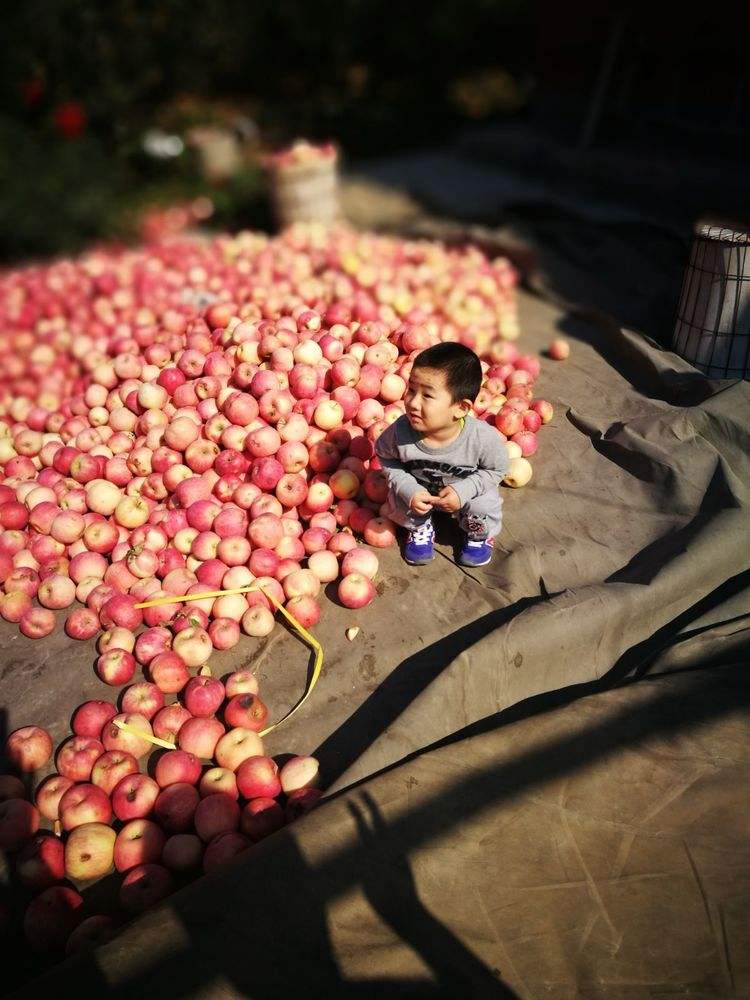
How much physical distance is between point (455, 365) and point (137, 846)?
224 cm

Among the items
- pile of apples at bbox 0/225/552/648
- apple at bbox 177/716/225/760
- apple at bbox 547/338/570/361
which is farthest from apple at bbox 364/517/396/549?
apple at bbox 547/338/570/361

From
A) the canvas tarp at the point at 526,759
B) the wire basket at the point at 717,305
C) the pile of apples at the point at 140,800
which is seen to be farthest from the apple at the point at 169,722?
the wire basket at the point at 717,305

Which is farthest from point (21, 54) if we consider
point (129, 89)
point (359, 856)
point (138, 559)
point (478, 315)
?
point (359, 856)

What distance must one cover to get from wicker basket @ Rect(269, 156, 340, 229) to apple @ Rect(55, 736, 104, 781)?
6889 millimetres

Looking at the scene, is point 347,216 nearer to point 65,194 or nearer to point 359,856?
point 65,194

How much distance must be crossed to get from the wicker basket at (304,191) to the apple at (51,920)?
7466mm

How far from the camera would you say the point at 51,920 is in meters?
2.29

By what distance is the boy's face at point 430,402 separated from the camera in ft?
8.46

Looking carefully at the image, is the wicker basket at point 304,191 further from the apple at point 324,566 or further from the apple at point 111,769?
the apple at point 111,769

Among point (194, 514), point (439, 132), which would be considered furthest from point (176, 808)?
point (439, 132)

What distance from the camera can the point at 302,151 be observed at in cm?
771

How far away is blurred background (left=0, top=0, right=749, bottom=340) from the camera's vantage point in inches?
281

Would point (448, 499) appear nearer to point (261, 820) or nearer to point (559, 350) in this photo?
point (261, 820)

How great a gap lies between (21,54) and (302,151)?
4.64 metres
